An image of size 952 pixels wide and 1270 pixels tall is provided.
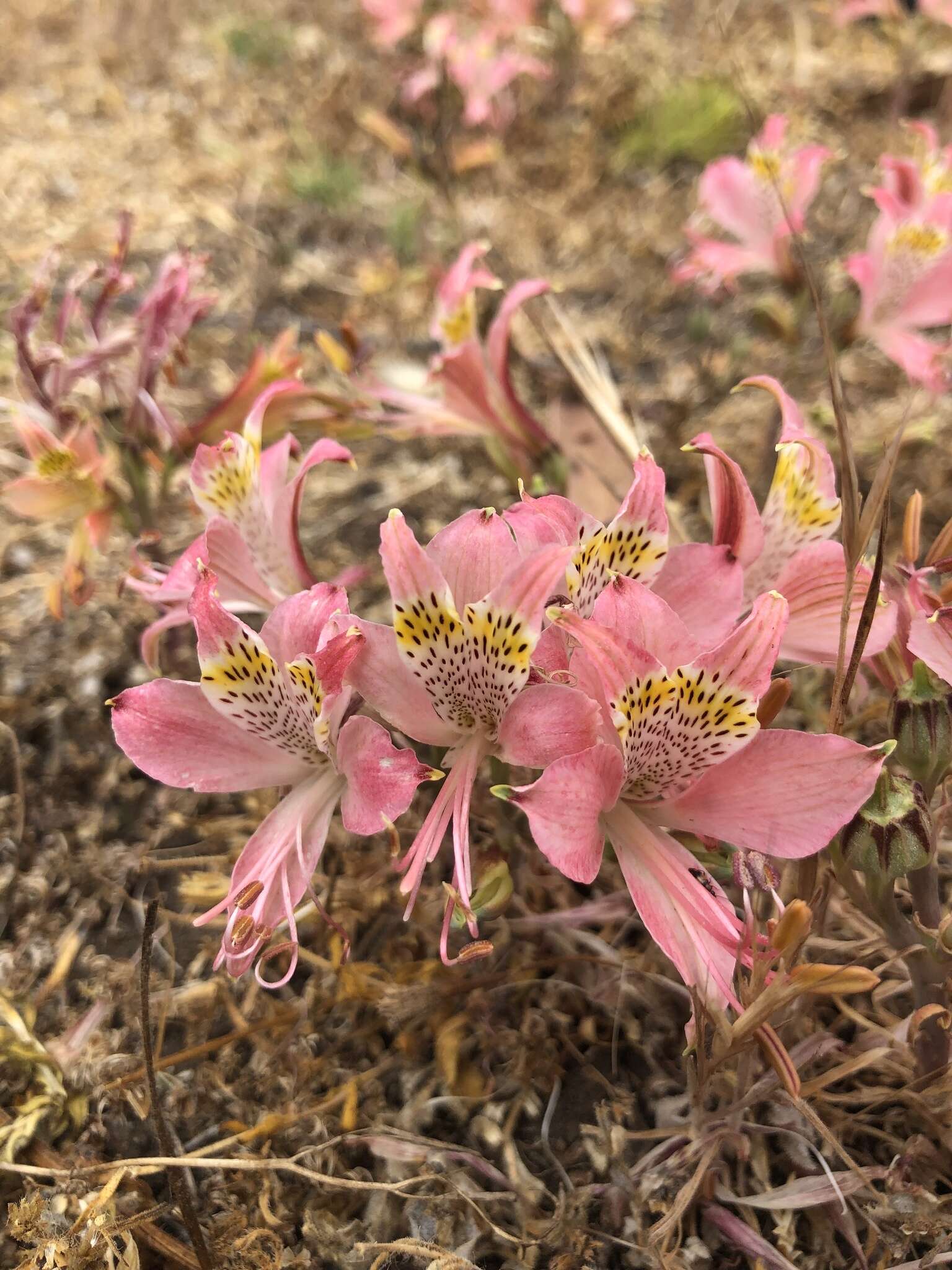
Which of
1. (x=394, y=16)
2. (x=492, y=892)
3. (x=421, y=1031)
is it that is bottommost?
(x=421, y=1031)

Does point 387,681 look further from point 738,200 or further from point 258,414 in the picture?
Result: point 738,200

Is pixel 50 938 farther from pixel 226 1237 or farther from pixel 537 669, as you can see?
pixel 537 669

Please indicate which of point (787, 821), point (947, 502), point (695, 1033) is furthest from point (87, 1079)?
point (947, 502)

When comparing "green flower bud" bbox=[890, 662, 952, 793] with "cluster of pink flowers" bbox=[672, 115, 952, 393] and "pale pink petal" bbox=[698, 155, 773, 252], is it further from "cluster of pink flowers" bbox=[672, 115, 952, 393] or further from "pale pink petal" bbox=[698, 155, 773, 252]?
"pale pink petal" bbox=[698, 155, 773, 252]

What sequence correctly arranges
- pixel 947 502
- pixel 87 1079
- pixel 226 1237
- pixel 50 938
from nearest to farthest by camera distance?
pixel 226 1237 → pixel 87 1079 → pixel 50 938 → pixel 947 502

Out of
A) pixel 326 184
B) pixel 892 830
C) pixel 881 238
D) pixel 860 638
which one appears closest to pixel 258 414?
pixel 860 638

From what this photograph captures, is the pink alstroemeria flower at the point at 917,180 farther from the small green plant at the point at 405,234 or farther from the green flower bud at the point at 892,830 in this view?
the small green plant at the point at 405,234

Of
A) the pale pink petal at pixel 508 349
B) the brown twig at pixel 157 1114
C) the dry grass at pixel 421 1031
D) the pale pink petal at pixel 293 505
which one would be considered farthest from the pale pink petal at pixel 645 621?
the pale pink petal at pixel 508 349
